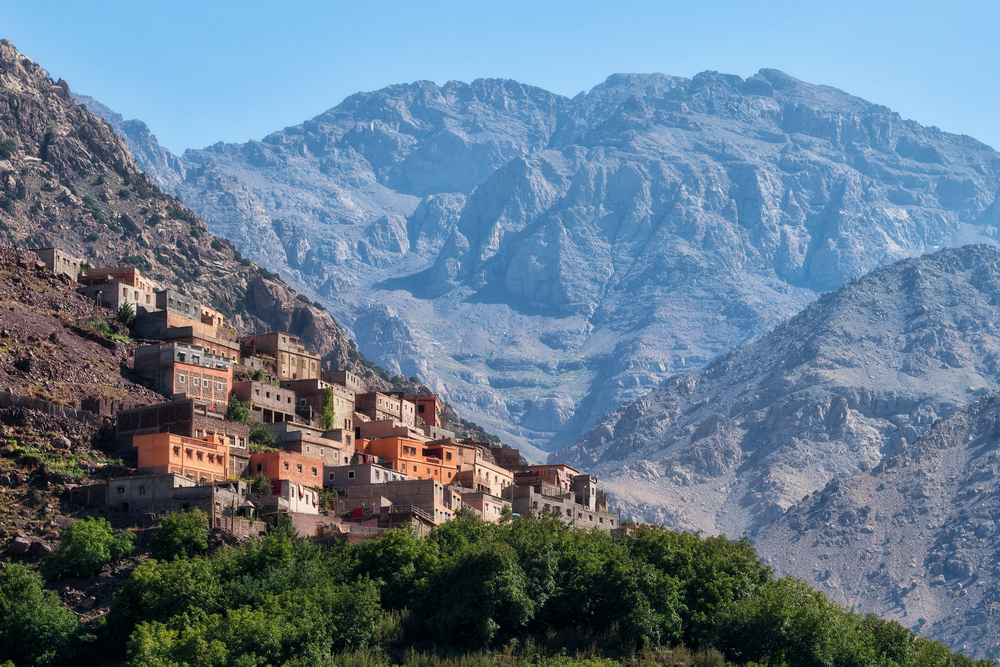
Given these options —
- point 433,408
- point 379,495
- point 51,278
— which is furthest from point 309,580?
point 433,408

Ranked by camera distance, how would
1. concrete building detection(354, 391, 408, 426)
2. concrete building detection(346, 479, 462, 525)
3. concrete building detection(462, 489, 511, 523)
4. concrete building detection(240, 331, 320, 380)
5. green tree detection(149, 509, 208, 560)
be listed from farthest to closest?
1. concrete building detection(354, 391, 408, 426)
2. concrete building detection(240, 331, 320, 380)
3. concrete building detection(462, 489, 511, 523)
4. concrete building detection(346, 479, 462, 525)
5. green tree detection(149, 509, 208, 560)

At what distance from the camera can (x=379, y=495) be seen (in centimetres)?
10162

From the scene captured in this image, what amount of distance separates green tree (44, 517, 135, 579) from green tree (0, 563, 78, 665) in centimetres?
383

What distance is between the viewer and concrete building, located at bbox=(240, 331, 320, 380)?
406 ft

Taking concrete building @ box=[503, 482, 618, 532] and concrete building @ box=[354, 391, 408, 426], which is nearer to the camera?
concrete building @ box=[503, 482, 618, 532]

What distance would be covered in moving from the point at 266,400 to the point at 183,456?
18142 millimetres

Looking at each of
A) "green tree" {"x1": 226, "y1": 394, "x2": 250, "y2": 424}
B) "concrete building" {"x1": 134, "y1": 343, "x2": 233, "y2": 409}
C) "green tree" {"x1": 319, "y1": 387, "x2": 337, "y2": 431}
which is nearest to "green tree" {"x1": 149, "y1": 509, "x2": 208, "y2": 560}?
"green tree" {"x1": 226, "y1": 394, "x2": 250, "y2": 424}

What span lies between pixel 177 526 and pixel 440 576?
47.1ft

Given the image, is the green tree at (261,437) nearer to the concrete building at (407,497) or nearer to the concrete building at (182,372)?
the concrete building at (182,372)

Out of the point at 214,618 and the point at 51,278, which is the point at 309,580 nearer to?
the point at 214,618

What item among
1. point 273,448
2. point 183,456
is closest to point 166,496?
point 183,456

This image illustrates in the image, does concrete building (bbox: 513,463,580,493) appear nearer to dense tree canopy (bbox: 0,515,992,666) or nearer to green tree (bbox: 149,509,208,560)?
dense tree canopy (bbox: 0,515,992,666)

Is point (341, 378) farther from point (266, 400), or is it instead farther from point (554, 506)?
point (554, 506)

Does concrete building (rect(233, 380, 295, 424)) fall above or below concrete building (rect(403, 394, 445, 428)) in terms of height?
below
